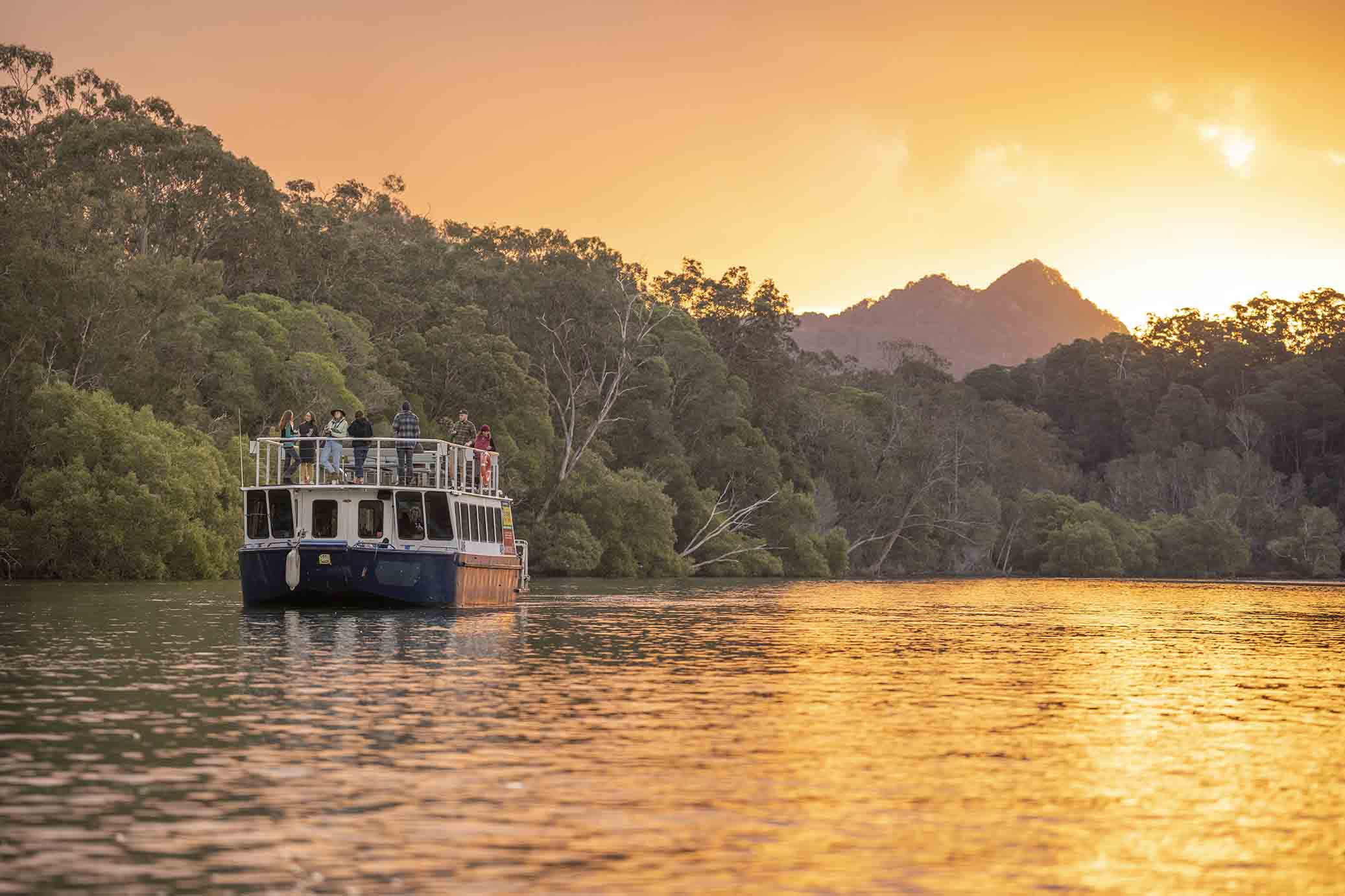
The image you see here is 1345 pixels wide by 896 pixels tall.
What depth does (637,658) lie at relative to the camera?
106ft

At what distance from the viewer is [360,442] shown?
1845 inches

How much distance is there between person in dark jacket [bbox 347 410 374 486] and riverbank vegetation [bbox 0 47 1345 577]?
85.3ft

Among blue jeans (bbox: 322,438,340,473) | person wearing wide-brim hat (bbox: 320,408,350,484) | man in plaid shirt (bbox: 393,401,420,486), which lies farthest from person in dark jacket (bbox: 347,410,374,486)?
man in plaid shirt (bbox: 393,401,420,486)

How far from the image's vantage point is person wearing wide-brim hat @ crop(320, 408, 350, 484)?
152 ft

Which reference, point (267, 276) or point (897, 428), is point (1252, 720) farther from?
point (897, 428)

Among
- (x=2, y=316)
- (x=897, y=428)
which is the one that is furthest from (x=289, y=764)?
(x=897, y=428)

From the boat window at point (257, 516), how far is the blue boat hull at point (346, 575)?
3.43 ft

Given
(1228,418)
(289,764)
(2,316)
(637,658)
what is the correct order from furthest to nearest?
1. (1228,418)
2. (2,316)
3. (637,658)
4. (289,764)

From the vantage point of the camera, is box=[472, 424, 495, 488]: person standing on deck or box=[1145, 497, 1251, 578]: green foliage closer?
box=[472, 424, 495, 488]: person standing on deck

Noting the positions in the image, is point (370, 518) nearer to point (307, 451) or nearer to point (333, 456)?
point (333, 456)

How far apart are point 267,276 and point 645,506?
83.4 feet

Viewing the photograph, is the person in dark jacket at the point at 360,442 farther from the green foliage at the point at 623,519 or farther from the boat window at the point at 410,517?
the green foliage at the point at 623,519

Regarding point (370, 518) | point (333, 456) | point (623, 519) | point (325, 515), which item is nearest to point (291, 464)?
point (333, 456)

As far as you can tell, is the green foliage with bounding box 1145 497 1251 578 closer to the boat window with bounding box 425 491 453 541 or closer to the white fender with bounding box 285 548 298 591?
the boat window with bounding box 425 491 453 541
